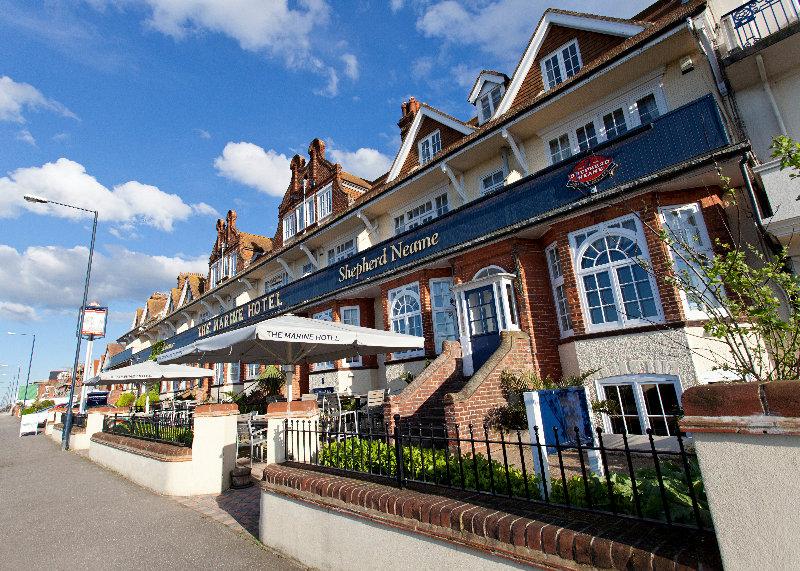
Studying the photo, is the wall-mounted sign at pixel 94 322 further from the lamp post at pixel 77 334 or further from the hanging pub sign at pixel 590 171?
the hanging pub sign at pixel 590 171

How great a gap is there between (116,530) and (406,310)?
954cm

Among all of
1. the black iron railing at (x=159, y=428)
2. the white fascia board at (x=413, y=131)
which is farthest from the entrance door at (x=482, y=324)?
the black iron railing at (x=159, y=428)

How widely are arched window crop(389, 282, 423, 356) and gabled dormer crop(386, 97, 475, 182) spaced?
4.66 meters

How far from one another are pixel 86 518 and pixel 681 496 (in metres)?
8.45

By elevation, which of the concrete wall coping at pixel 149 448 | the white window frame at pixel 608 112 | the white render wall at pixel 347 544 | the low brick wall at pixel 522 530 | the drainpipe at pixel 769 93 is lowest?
the white render wall at pixel 347 544

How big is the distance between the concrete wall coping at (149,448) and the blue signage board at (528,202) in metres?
7.95

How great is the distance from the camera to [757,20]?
995cm

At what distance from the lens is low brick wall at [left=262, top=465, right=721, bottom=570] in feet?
7.98

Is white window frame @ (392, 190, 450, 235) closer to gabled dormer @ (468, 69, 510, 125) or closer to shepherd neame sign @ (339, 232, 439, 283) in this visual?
shepherd neame sign @ (339, 232, 439, 283)

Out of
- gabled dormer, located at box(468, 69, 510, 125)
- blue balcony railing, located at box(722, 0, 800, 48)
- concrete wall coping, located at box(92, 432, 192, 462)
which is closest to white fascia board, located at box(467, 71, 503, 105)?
gabled dormer, located at box(468, 69, 510, 125)

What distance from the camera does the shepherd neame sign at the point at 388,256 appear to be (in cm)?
1322

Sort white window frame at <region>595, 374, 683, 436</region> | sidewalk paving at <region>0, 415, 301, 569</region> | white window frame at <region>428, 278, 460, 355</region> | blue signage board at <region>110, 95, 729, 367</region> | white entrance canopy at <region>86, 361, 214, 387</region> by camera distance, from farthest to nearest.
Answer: white entrance canopy at <region>86, 361, 214, 387</region>
white window frame at <region>428, 278, 460, 355</region>
blue signage board at <region>110, 95, 729, 367</region>
white window frame at <region>595, 374, 683, 436</region>
sidewalk paving at <region>0, 415, 301, 569</region>

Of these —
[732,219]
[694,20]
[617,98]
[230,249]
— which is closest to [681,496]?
[732,219]

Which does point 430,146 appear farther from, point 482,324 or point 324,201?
point 482,324
